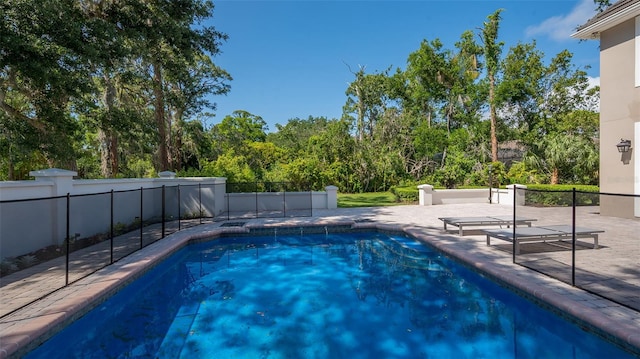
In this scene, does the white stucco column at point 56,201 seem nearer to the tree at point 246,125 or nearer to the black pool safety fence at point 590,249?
the black pool safety fence at point 590,249

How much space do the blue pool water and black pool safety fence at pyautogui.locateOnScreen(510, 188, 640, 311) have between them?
3.54ft

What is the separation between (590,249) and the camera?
7445 millimetres

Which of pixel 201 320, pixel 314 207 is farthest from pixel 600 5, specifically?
pixel 201 320

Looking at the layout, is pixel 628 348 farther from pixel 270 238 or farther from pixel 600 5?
pixel 600 5

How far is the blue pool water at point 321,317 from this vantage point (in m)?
4.15

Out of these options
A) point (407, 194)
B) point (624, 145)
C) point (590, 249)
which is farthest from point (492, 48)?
point (590, 249)

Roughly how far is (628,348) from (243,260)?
7544 mm

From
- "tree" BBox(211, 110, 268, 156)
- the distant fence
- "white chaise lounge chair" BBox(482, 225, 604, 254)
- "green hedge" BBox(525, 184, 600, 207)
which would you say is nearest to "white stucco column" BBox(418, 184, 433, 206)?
the distant fence

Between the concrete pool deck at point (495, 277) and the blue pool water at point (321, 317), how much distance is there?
7.4 inches

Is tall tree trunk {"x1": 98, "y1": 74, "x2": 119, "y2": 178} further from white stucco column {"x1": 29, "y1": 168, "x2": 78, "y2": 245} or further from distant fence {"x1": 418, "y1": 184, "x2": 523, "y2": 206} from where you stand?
distant fence {"x1": 418, "y1": 184, "x2": 523, "y2": 206}

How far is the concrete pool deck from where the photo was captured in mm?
3906

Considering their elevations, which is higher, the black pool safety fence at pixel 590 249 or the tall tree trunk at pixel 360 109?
the tall tree trunk at pixel 360 109

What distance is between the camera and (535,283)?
5355mm

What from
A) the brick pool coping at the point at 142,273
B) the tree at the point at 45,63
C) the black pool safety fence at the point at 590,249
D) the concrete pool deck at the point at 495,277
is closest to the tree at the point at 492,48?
the black pool safety fence at the point at 590,249
